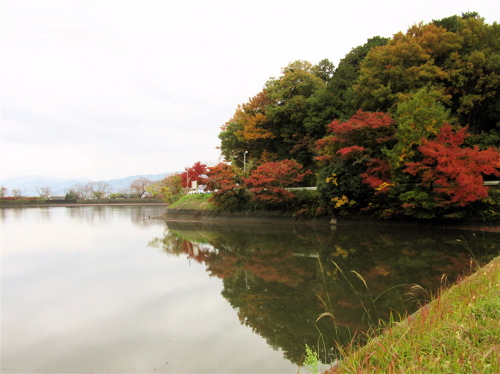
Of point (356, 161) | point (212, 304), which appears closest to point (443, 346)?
point (212, 304)

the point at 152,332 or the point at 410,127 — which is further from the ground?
the point at 410,127

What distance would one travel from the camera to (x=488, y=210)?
13602 millimetres

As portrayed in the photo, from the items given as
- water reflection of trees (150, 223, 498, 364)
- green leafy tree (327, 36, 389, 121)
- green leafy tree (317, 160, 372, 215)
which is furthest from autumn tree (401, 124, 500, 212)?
green leafy tree (327, 36, 389, 121)

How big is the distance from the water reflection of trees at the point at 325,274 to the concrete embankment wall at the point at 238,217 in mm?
5405

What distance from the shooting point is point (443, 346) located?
2.20 m

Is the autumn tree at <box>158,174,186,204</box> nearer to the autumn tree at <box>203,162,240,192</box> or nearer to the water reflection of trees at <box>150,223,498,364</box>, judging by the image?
the autumn tree at <box>203,162,240,192</box>

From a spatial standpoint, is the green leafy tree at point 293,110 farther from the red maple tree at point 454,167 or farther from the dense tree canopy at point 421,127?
the red maple tree at point 454,167

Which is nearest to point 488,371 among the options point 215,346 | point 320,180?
point 215,346

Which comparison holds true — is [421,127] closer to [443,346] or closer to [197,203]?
[443,346]

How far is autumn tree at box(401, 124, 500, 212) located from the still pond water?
2.00 meters

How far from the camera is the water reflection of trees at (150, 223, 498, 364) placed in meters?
4.62

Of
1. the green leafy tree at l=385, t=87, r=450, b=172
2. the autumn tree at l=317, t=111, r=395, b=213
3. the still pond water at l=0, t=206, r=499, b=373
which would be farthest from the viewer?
the autumn tree at l=317, t=111, r=395, b=213

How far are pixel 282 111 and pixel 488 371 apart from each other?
2216 centimetres

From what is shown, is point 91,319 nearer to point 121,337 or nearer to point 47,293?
point 121,337
